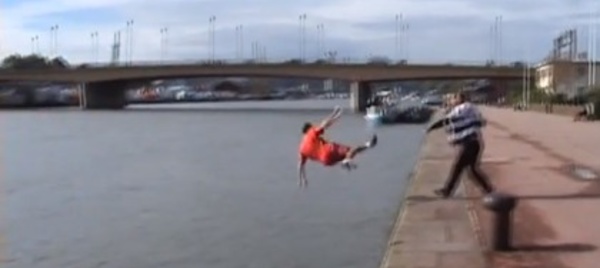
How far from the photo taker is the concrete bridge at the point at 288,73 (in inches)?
4289

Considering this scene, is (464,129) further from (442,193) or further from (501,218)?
(501,218)

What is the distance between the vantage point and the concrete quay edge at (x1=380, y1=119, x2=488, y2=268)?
42.2 feet

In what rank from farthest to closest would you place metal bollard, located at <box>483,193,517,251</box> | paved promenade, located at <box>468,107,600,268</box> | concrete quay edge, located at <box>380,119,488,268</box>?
1. concrete quay edge, located at <box>380,119,488,268</box>
2. paved promenade, located at <box>468,107,600,268</box>
3. metal bollard, located at <box>483,193,517,251</box>

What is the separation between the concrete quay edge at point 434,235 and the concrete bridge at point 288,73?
3435 inches

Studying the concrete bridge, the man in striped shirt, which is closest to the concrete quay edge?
the man in striped shirt

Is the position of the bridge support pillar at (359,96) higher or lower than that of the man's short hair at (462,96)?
lower

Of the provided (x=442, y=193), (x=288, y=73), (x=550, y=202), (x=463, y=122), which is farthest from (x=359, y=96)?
(x=463, y=122)

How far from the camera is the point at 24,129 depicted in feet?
271

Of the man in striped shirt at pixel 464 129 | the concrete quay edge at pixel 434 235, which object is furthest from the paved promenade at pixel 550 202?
the man in striped shirt at pixel 464 129

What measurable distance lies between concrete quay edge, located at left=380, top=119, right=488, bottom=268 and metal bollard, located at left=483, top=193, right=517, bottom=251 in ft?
0.93

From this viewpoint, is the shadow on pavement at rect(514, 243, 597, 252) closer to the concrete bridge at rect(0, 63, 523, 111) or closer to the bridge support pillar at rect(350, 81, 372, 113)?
the concrete bridge at rect(0, 63, 523, 111)

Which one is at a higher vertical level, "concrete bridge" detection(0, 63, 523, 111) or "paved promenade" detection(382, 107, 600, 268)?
"concrete bridge" detection(0, 63, 523, 111)

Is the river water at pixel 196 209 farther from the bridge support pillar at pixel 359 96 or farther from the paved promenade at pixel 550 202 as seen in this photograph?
the bridge support pillar at pixel 359 96

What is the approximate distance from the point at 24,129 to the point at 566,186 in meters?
67.6
